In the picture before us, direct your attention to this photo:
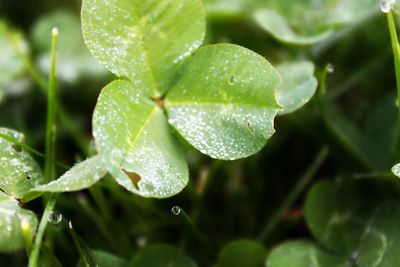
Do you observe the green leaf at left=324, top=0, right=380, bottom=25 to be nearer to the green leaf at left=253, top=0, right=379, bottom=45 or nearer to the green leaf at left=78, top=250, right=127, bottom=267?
the green leaf at left=253, top=0, right=379, bottom=45

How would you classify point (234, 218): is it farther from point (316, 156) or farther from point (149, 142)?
point (149, 142)

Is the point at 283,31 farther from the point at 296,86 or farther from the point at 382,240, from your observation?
the point at 382,240

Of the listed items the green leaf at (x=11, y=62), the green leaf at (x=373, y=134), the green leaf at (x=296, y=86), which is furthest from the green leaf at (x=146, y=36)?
the green leaf at (x=11, y=62)

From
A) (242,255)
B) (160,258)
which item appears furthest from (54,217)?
(242,255)

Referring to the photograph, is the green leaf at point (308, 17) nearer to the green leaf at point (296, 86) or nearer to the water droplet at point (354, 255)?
the green leaf at point (296, 86)

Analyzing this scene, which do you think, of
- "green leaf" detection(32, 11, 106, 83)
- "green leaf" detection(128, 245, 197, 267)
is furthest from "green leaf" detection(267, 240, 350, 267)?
"green leaf" detection(32, 11, 106, 83)

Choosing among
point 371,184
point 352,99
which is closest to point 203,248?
point 371,184
